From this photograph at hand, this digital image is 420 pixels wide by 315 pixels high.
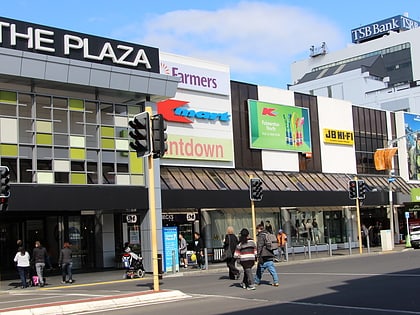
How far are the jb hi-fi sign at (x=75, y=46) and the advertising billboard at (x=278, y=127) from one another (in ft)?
33.3

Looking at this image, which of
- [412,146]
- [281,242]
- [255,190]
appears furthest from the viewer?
[412,146]

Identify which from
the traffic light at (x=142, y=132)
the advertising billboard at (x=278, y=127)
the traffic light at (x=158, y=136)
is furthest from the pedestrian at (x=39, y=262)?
the advertising billboard at (x=278, y=127)

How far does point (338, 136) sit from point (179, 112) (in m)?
15.2

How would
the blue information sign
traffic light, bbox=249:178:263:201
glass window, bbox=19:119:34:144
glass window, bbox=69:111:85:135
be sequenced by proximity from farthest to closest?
traffic light, bbox=249:178:263:201, the blue information sign, glass window, bbox=69:111:85:135, glass window, bbox=19:119:34:144

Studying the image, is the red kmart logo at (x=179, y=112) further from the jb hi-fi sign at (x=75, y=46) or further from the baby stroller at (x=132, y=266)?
the baby stroller at (x=132, y=266)

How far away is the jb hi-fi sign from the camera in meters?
22.4

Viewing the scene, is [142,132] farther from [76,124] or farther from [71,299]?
[76,124]

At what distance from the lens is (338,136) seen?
42.1 meters

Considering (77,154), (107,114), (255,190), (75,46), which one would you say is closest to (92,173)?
(77,154)

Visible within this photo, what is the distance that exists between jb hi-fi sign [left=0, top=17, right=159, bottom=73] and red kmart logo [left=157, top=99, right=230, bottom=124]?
357cm

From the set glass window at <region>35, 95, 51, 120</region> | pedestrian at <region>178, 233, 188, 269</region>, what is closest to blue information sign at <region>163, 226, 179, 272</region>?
pedestrian at <region>178, 233, 188, 269</region>

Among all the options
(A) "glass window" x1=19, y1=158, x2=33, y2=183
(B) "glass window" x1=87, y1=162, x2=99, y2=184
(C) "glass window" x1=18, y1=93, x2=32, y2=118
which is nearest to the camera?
(A) "glass window" x1=19, y1=158, x2=33, y2=183

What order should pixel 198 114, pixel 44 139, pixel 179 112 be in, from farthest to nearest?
pixel 198 114, pixel 179 112, pixel 44 139

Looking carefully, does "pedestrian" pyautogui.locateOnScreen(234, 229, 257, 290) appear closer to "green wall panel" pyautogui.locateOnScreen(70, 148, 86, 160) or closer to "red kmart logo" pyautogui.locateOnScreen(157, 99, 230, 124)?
"green wall panel" pyautogui.locateOnScreen(70, 148, 86, 160)
